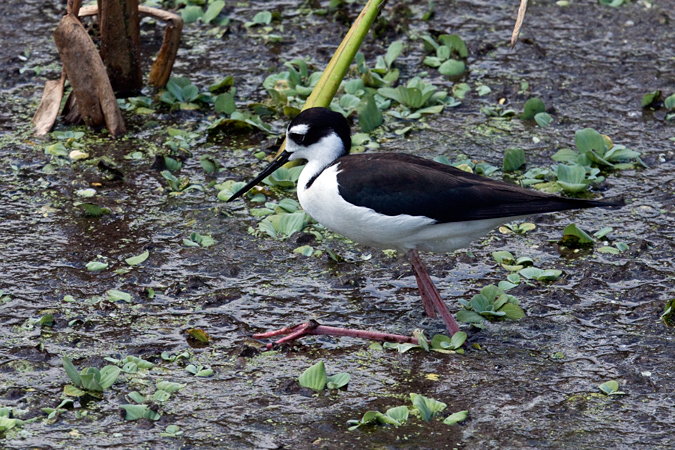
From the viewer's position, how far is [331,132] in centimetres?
498

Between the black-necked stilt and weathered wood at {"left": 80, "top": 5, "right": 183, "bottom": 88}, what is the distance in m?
2.78

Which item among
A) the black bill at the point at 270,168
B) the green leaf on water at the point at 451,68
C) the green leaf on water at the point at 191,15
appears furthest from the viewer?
the green leaf on water at the point at 191,15

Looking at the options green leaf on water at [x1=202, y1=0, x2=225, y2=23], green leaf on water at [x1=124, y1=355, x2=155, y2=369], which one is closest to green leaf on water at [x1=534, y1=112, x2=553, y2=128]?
green leaf on water at [x1=202, y1=0, x2=225, y2=23]

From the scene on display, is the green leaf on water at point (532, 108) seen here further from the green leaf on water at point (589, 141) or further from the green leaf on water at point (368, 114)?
the green leaf on water at point (368, 114)

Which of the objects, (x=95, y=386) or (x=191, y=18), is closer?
(x=95, y=386)

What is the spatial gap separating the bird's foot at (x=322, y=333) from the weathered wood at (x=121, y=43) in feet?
10.9

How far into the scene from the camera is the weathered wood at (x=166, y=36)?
700 cm

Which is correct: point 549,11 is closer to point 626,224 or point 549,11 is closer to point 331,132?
point 626,224

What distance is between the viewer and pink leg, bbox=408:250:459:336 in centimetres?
457

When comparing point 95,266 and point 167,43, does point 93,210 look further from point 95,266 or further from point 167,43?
point 167,43

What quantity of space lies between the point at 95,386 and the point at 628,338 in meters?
2.74

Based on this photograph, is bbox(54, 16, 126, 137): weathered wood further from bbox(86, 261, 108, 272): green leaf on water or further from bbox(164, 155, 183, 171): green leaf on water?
bbox(86, 261, 108, 272): green leaf on water

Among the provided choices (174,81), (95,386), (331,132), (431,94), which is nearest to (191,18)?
(174,81)

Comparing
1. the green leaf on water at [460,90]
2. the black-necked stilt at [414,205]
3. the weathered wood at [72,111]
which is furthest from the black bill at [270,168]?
the green leaf on water at [460,90]
